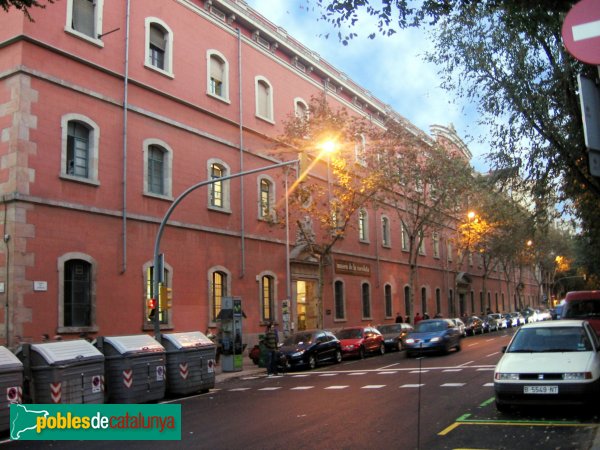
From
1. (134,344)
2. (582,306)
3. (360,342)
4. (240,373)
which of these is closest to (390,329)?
(360,342)

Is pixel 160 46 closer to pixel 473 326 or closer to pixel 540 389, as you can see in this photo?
pixel 540 389

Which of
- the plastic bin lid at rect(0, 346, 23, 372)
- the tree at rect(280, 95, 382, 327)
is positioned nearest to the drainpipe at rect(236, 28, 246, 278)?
the tree at rect(280, 95, 382, 327)

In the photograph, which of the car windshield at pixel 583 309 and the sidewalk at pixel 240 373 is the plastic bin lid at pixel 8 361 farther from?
the car windshield at pixel 583 309

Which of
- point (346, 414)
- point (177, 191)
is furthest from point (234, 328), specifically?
point (346, 414)

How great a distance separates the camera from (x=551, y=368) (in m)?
9.19

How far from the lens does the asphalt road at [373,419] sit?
26.8 feet

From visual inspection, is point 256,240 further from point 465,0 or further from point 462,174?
point 465,0

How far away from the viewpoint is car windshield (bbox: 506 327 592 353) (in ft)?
32.7

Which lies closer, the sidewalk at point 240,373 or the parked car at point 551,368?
the parked car at point 551,368

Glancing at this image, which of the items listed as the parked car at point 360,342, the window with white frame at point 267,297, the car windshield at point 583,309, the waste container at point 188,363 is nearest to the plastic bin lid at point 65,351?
the waste container at point 188,363

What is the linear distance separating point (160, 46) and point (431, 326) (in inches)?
636

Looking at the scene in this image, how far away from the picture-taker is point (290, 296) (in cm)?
2936

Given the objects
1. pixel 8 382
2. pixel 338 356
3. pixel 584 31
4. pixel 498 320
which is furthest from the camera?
pixel 498 320

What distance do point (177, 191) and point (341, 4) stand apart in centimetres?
1564
